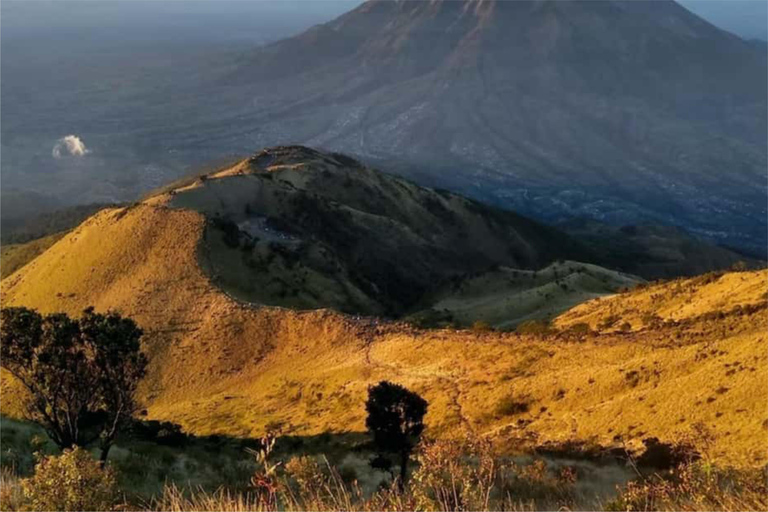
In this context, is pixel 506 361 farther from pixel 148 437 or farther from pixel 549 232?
pixel 549 232

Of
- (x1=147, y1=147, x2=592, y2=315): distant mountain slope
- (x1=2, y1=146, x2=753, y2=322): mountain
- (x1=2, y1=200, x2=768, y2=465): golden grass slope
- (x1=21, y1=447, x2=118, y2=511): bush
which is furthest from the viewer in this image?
(x1=147, y1=147, x2=592, y2=315): distant mountain slope

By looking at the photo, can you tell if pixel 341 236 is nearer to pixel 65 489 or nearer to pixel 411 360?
pixel 411 360

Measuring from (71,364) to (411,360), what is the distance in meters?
18.1

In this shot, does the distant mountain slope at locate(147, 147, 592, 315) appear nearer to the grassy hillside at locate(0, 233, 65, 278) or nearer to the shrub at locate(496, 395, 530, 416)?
the grassy hillside at locate(0, 233, 65, 278)

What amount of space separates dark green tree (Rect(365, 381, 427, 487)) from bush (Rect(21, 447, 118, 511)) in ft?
51.1

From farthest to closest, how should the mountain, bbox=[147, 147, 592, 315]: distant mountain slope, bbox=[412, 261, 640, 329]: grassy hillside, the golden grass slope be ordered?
bbox=[147, 147, 592, 315]: distant mountain slope < the mountain < bbox=[412, 261, 640, 329]: grassy hillside < the golden grass slope

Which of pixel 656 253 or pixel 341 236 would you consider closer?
pixel 341 236

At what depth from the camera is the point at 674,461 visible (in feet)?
61.7

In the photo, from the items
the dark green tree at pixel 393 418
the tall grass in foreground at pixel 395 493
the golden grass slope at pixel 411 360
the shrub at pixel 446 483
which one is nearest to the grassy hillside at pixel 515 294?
Result: the golden grass slope at pixel 411 360

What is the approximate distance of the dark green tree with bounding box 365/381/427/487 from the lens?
77.1 ft

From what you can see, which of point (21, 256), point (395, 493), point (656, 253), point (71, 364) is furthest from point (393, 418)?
point (656, 253)

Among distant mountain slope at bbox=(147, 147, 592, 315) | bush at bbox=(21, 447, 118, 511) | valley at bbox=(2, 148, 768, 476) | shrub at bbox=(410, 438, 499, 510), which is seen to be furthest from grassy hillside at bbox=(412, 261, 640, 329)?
shrub at bbox=(410, 438, 499, 510)

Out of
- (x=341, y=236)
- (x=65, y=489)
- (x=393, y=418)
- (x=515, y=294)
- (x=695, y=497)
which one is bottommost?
(x=515, y=294)

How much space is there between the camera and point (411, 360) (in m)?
36.7
